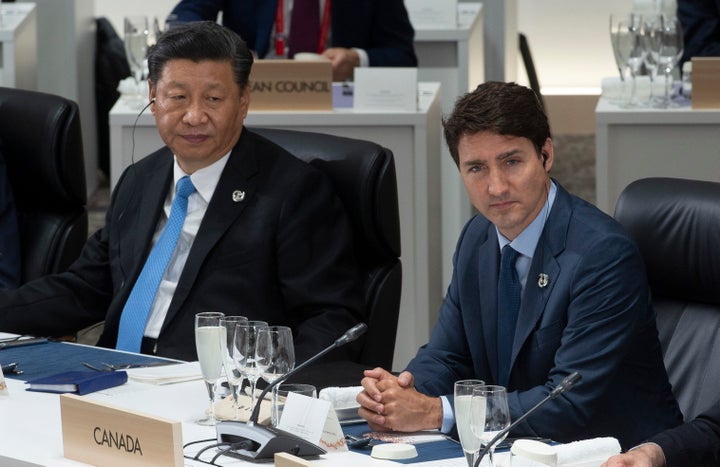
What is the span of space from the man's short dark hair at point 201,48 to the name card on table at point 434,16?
3118 mm

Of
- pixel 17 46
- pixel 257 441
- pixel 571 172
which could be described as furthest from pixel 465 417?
pixel 571 172

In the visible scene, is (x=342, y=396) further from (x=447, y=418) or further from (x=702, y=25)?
(x=702, y=25)

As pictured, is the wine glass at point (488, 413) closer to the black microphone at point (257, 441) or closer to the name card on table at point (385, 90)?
the black microphone at point (257, 441)

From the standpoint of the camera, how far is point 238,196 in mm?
3359

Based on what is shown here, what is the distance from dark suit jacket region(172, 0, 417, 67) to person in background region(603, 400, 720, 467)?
337 cm

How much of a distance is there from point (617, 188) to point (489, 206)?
199 centimetres

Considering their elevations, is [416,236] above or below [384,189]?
below

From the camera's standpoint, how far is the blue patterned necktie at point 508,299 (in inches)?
108

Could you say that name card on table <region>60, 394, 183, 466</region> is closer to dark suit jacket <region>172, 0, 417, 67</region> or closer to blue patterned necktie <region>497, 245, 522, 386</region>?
blue patterned necktie <region>497, 245, 522, 386</region>

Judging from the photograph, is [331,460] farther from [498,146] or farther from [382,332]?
[382,332]

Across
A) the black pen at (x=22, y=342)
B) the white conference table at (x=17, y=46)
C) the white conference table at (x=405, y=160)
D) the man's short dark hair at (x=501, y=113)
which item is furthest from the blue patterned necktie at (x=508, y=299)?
the white conference table at (x=17, y=46)

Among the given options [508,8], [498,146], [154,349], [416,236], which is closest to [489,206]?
[498,146]

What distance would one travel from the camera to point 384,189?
3.38 metres

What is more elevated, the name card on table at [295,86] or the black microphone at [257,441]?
the name card on table at [295,86]
